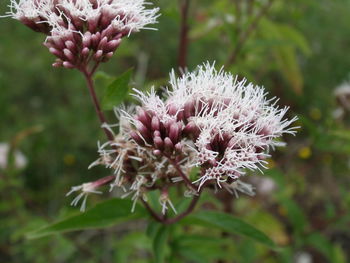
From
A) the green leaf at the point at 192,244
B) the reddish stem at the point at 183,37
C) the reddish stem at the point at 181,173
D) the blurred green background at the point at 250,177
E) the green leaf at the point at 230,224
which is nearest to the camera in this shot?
the reddish stem at the point at 181,173

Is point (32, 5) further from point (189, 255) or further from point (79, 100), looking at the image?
point (79, 100)

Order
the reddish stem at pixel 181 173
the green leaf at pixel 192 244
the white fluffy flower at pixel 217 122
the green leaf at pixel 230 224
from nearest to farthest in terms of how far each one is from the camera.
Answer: the white fluffy flower at pixel 217 122 → the reddish stem at pixel 181 173 → the green leaf at pixel 230 224 → the green leaf at pixel 192 244

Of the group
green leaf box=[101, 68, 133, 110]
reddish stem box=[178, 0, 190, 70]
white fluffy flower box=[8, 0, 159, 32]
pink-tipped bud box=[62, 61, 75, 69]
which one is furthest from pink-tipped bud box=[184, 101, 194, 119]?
reddish stem box=[178, 0, 190, 70]

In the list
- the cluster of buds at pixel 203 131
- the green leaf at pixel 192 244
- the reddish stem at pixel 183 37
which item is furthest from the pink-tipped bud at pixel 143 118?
the reddish stem at pixel 183 37

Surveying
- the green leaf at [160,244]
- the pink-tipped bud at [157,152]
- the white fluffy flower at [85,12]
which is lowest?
the green leaf at [160,244]

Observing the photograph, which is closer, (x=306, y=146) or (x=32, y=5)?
(x=32, y=5)

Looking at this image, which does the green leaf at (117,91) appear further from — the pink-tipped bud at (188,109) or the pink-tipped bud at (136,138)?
the pink-tipped bud at (188,109)

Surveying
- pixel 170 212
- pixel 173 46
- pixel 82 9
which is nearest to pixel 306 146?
pixel 170 212

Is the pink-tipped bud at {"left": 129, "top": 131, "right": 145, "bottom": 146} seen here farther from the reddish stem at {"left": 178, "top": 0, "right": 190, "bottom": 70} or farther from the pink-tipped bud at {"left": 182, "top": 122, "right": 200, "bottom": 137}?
the reddish stem at {"left": 178, "top": 0, "right": 190, "bottom": 70}

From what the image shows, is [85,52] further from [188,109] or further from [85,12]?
[188,109]
